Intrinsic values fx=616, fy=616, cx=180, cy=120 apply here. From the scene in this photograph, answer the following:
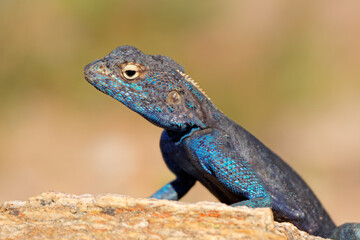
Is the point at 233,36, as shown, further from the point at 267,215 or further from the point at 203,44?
the point at 267,215

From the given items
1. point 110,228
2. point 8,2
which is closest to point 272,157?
point 110,228

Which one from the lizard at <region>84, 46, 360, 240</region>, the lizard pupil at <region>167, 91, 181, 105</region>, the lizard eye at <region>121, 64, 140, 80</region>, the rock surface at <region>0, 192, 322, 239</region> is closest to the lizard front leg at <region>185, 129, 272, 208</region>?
the lizard at <region>84, 46, 360, 240</region>

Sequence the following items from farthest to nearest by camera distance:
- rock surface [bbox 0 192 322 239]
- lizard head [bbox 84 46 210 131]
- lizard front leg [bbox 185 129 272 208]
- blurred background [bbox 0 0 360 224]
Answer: blurred background [bbox 0 0 360 224]
lizard head [bbox 84 46 210 131]
lizard front leg [bbox 185 129 272 208]
rock surface [bbox 0 192 322 239]

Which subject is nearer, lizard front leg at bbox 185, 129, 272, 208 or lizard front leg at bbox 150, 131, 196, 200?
lizard front leg at bbox 185, 129, 272, 208

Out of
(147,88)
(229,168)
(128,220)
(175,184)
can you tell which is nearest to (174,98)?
(147,88)

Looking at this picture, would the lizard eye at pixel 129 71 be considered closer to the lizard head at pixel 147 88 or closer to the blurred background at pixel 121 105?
the lizard head at pixel 147 88

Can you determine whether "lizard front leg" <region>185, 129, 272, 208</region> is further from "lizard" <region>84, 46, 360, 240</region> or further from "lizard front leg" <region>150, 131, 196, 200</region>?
"lizard front leg" <region>150, 131, 196, 200</region>

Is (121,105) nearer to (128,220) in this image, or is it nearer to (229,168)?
(229,168)
